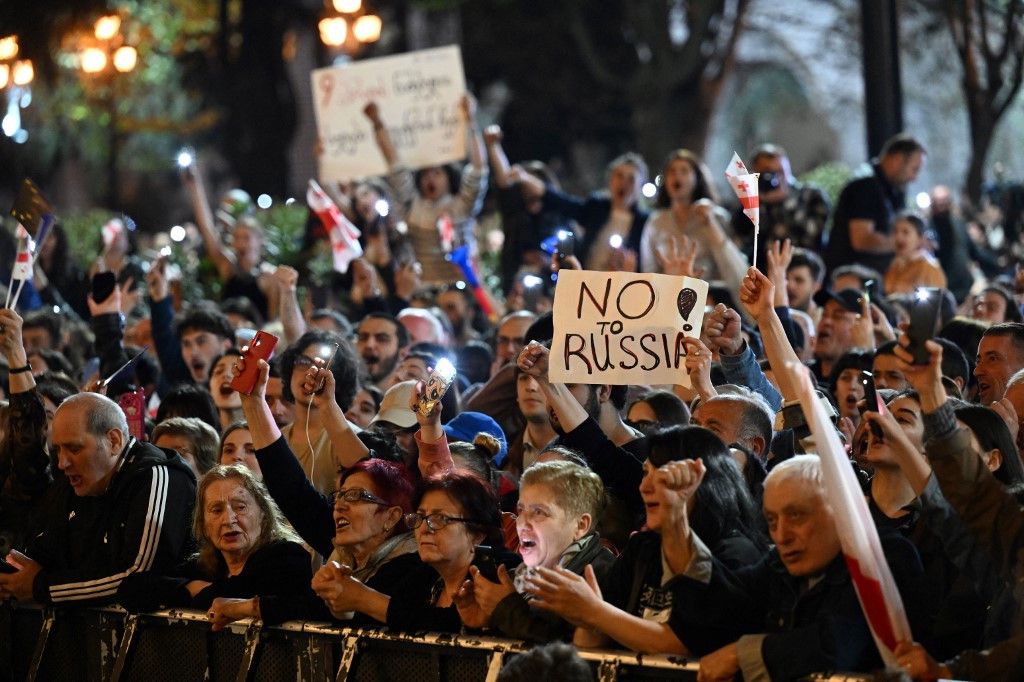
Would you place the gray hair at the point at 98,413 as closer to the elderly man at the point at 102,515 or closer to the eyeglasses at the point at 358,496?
the elderly man at the point at 102,515

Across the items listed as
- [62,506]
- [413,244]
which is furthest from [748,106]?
[62,506]

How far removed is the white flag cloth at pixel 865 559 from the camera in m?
5.08

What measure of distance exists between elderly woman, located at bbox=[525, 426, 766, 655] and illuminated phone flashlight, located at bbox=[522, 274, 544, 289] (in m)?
5.47

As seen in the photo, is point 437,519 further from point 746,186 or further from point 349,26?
point 349,26

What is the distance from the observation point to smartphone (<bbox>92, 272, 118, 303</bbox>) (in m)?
10.5

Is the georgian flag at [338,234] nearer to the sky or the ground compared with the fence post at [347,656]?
nearer to the sky

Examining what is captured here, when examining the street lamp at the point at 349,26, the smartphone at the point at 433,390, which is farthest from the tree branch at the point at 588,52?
the smartphone at the point at 433,390

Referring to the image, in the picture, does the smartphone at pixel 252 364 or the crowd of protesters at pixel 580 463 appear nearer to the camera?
the crowd of protesters at pixel 580 463

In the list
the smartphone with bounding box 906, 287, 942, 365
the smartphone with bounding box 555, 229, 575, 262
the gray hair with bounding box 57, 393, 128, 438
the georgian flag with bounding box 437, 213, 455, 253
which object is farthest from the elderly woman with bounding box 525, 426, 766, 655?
the georgian flag with bounding box 437, 213, 455, 253

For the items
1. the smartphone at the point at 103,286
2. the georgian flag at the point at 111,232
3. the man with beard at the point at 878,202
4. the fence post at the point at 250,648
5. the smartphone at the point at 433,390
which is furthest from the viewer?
the georgian flag at the point at 111,232

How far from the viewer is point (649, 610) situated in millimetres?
5633

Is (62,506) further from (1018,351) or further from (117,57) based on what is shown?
(117,57)

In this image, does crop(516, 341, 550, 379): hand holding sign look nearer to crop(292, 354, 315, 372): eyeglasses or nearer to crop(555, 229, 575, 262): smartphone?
crop(292, 354, 315, 372): eyeglasses

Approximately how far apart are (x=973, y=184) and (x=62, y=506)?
14447 millimetres
